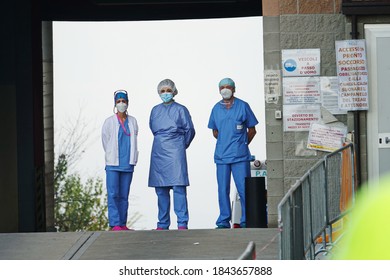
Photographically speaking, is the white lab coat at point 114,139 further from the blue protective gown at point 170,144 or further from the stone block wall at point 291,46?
the stone block wall at point 291,46

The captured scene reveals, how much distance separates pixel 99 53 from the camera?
15000 mm

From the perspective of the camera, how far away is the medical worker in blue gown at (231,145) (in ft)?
42.8

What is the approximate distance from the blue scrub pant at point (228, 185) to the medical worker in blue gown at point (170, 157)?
0.49 metres

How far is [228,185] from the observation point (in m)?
13.2

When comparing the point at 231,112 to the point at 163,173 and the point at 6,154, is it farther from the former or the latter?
the point at 6,154

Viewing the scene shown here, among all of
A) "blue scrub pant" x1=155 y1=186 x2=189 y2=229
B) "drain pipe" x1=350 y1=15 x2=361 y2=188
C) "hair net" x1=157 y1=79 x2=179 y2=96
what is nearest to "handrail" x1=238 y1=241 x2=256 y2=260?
"drain pipe" x1=350 y1=15 x2=361 y2=188

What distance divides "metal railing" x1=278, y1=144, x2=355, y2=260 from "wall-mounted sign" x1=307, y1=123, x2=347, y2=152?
3.43 feet

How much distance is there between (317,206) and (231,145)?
14.8ft

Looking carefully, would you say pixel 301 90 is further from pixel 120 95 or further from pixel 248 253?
pixel 248 253

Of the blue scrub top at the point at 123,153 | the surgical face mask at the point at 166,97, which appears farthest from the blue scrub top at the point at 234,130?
the blue scrub top at the point at 123,153

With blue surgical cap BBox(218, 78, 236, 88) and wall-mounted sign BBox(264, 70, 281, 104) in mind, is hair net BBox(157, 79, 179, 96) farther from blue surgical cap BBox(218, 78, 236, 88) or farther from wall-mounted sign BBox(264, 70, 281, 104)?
wall-mounted sign BBox(264, 70, 281, 104)

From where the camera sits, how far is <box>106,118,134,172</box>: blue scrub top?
43.7 ft

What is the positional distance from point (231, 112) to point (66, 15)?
3.79 m

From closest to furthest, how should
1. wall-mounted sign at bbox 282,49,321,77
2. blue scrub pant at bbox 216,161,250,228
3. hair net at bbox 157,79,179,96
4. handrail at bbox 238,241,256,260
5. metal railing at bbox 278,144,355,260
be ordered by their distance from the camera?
handrail at bbox 238,241,256,260, metal railing at bbox 278,144,355,260, wall-mounted sign at bbox 282,49,321,77, blue scrub pant at bbox 216,161,250,228, hair net at bbox 157,79,179,96
